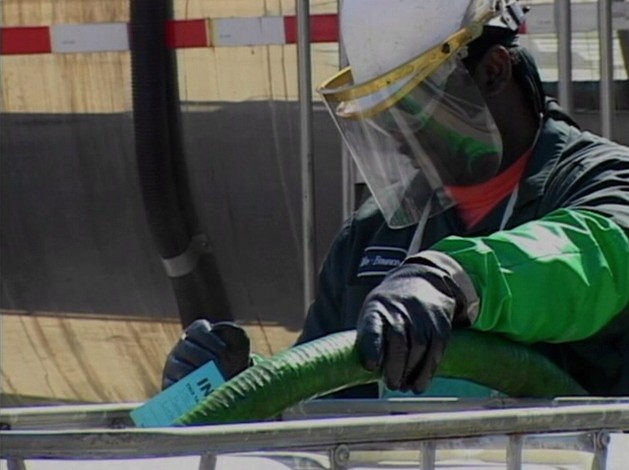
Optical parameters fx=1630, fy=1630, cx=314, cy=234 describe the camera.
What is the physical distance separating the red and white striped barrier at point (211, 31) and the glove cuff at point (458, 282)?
2288mm

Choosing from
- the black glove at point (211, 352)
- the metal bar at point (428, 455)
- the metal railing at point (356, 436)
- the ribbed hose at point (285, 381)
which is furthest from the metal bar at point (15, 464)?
Result: the black glove at point (211, 352)

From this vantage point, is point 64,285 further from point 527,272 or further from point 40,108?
point 527,272

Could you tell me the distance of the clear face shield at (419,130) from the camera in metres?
2.35

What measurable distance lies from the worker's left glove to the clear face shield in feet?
1.75

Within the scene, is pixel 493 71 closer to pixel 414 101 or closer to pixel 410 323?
pixel 414 101

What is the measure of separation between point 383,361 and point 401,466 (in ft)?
0.57

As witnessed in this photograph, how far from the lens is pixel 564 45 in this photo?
4.06 m

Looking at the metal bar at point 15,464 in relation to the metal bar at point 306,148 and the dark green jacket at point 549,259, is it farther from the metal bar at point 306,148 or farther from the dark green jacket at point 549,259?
the metal bar at point 306,148

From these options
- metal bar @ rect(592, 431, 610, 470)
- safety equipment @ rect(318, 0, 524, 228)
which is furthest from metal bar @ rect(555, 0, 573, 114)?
metal bar @ rect(592, 431, 610, 470)

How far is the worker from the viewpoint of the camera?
6.43 ft

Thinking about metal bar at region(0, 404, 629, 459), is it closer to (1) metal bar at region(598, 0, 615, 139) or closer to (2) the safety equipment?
(2) the safety equipment

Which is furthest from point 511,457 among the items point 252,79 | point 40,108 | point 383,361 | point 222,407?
point 40,108

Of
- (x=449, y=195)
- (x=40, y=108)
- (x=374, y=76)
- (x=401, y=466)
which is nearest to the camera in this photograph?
(x=401, y=466)

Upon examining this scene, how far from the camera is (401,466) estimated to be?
74.4 inches
